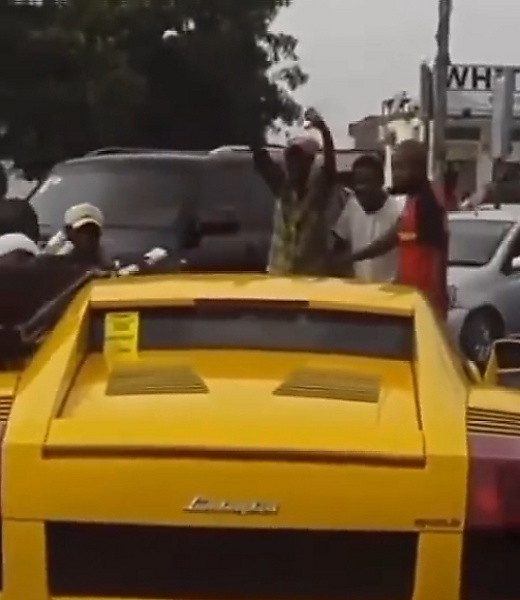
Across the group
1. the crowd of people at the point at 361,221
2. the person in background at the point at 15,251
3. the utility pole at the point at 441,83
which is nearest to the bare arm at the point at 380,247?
the crowd of people at the point at 361,221

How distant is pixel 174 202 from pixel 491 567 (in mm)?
9046

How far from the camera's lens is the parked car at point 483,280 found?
16188mm

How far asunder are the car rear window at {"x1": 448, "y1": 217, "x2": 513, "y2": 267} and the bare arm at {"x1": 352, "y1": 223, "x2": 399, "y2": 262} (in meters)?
6.67

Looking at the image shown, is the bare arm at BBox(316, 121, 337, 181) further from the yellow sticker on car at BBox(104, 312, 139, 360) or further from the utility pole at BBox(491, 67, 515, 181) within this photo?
the utility pole at BBox(491, 67, 515, 181)

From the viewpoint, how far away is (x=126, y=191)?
14.0 metres

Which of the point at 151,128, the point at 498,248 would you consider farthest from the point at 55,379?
the point at 151,128

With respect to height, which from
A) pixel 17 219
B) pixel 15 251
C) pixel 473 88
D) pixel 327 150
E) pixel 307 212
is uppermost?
pixel 327 150

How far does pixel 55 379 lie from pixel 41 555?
0.69 metres

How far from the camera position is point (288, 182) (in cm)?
1150

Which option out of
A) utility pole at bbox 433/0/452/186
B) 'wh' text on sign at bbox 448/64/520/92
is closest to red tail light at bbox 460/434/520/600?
utility pole at bbox 433/0/452/186

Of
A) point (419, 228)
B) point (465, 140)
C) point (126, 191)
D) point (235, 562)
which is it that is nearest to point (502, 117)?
point (126, 191)

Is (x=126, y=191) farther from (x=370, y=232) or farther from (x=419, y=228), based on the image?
(x=419, y=228)

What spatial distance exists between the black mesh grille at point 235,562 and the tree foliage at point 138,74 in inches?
1747

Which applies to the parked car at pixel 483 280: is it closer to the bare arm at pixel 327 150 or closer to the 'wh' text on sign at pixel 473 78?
the bare arm at pixel 327 150
